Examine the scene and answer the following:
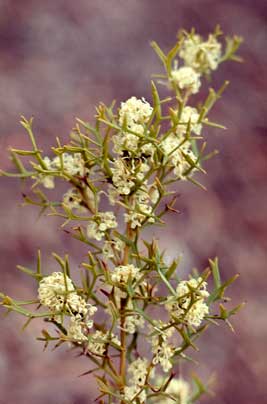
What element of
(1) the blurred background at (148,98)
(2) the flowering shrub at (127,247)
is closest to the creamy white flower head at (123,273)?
(2) the flowering shrub at (127,247)

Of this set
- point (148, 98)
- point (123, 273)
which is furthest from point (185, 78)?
point (148, 98)

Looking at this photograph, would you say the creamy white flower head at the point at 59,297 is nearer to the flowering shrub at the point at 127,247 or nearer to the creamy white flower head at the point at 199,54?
the flowering shrub at the point at 127,247

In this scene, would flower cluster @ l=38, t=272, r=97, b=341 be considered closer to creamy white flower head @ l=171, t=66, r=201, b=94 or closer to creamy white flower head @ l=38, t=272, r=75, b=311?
creamy white flower head @ l=38, t=272, r=75, b=311

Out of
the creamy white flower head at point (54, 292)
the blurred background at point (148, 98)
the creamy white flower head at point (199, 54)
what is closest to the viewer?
the creamy white flower head at point (54, 292)

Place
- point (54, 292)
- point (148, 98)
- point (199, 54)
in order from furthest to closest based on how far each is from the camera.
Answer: point (148, 98) < point (199, 54) < point (54, 292)

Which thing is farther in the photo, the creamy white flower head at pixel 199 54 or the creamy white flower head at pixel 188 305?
the creamy white flower head at pixel 199 54

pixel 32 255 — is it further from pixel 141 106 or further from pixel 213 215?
pixel 141 106

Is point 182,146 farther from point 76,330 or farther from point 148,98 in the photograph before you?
point 148,98

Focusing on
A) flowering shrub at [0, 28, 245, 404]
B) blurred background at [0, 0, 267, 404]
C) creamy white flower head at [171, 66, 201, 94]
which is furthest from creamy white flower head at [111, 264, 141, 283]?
blurred background at [0, 0, 267, 404]
